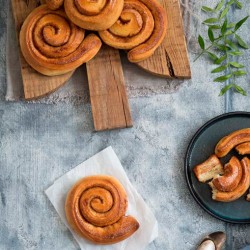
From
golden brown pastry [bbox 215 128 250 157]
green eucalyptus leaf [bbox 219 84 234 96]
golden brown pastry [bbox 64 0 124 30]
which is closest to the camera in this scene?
golden brown pastry [bbox 64 0 124 30]

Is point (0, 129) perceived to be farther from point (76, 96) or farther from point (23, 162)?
point (76, 96)

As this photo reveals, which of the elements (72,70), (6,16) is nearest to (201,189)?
(72,70)

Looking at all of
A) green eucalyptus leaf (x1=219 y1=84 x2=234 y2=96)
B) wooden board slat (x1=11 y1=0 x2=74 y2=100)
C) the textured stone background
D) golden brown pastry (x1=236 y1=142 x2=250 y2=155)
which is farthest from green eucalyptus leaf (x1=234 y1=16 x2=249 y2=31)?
wooden board slat (x1=11 y1=0 x2=74 y2=100)

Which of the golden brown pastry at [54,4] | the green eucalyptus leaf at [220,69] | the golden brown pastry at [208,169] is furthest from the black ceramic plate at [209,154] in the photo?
the golden brown pastry at [54,4]

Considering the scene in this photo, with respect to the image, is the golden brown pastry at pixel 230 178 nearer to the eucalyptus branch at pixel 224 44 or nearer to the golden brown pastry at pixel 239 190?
the golden brown pastry at pixel 239 190

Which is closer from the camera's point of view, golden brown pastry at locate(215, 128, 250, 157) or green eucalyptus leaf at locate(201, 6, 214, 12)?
golden brown pastry at locate(215, 128, 250, 157)

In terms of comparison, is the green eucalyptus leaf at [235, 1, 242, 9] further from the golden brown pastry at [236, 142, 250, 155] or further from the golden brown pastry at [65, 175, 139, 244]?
the golden brown pastry at [65, 175, 139, 244]

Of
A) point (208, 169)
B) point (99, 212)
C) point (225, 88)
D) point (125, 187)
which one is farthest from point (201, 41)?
point (99, 212)
